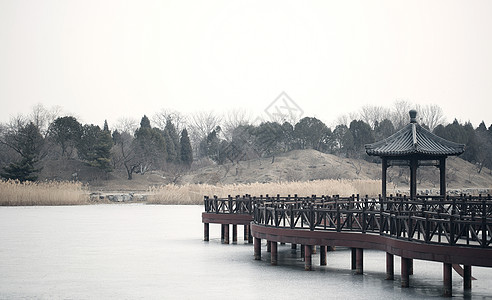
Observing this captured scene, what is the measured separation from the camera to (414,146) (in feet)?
105

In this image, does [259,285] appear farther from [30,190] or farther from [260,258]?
[30,190]

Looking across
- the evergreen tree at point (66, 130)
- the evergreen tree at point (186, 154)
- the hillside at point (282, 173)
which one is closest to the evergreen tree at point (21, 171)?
the hillside at point (282, 173)

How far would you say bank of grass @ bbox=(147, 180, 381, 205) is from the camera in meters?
50.5

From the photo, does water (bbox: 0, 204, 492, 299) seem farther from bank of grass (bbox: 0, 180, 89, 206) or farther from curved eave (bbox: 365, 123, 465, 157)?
bank of grass (bbox: 0, 180, 89, 206)

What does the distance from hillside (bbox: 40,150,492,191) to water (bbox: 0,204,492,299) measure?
42.2 m

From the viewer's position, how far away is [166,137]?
102 meters

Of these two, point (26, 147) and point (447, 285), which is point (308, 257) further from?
point (26, 147)

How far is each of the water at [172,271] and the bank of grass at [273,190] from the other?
11.4 metres

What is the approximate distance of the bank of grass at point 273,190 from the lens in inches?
1987

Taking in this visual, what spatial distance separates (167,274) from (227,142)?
7754 centimetres

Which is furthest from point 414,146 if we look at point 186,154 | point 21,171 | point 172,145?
point 172,145

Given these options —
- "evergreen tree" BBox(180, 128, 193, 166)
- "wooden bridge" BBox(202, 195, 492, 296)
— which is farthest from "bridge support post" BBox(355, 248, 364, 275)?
"evergreen tree" BBox(180, 128, 193, 166)

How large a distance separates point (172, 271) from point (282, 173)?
60586 millimetres

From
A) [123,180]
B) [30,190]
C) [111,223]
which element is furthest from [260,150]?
[111,223]
